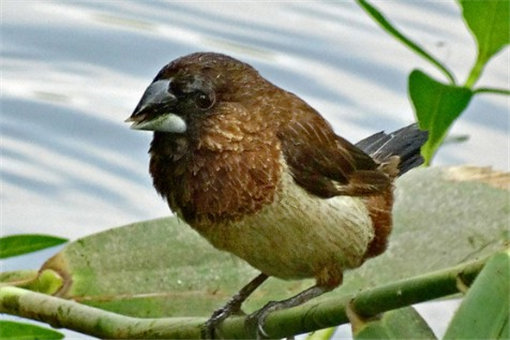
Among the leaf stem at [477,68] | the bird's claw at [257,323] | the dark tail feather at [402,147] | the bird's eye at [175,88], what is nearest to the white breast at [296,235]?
the bird's claw at [257,323]

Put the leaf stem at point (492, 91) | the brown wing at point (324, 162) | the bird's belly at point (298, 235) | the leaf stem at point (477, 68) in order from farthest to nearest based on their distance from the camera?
the leaf stem at point (477, 68), the leaf stem at point (492, 91), the brown wing at point (324, 162), the bird's belly at point (298, 235)

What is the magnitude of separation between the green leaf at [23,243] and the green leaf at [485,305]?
131cm

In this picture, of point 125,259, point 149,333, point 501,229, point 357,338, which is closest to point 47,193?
point 125,259

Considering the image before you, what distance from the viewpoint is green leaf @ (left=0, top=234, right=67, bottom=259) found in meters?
3.15

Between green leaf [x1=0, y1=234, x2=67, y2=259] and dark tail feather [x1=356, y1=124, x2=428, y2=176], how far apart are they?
687 mm

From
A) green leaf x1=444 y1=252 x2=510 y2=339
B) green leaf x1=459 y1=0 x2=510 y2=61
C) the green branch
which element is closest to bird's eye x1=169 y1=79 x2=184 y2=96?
the green branch

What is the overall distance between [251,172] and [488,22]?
678mm

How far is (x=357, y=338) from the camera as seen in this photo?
7.32 feet

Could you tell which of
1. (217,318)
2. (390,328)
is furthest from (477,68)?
(390,328)

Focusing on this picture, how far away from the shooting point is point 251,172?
2.75 m

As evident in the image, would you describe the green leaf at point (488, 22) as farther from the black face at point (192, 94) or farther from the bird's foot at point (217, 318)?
the bird's foot at point (217, 318)

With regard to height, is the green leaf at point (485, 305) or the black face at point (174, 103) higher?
the black face at point (174, 103)

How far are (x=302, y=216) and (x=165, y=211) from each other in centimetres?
166

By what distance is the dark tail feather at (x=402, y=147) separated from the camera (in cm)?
330
